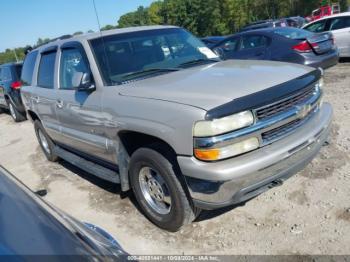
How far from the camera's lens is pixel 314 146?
11.0ft

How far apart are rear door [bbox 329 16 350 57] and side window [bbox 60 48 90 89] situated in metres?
8.92

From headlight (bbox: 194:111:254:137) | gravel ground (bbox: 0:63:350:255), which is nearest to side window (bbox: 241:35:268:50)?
gravel ground (bbox: 0:63:350:255)

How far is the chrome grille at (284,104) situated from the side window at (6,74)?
32.7 feet

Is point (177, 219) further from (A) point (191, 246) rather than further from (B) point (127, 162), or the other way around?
(B) point (127, 162)

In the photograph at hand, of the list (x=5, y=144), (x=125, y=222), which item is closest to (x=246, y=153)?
(x=125, y=222)

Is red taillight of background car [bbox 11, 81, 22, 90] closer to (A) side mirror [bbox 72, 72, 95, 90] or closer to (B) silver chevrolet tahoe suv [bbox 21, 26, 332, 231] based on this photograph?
(B) silver chevrolet tahoe suv [bbox 21, 26, 332, 231]

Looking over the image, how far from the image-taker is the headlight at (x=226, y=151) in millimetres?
2787

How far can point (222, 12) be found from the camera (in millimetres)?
61156

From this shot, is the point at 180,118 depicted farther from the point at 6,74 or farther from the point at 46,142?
the point at 6,74

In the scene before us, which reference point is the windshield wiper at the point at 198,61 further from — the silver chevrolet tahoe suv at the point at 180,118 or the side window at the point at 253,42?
the side window at the point at 253,42

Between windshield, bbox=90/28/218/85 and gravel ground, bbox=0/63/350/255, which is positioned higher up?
windshield, bbox=90/28/218/85

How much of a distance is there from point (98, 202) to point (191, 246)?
64.0 inches

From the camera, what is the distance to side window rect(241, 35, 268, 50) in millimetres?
9164

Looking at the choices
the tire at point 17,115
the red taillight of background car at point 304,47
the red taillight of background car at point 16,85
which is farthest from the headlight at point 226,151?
the tire at point 17,115
